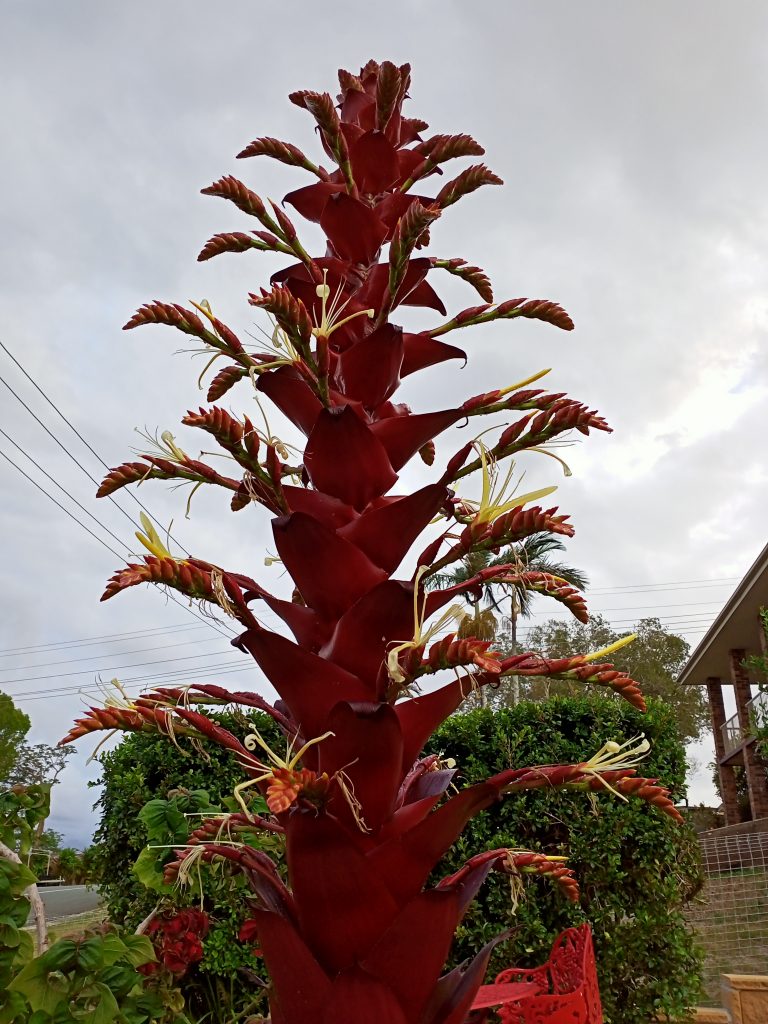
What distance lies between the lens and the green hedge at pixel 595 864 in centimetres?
516

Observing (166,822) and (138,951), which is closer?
(138,951)

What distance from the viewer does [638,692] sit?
1408 mm

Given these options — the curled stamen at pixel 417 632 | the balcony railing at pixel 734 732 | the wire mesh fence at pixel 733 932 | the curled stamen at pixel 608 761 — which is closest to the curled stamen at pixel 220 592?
the curled stamen at pixel 417 632

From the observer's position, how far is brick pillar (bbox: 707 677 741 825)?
2589 cm

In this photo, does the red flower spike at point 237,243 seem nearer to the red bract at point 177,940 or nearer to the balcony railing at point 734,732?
the red bract at point 177,940

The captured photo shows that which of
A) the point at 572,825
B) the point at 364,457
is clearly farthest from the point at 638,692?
the point at 572,825

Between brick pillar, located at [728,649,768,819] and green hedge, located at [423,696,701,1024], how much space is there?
18110 mm

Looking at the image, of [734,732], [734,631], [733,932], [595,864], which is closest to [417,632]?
[595,864]

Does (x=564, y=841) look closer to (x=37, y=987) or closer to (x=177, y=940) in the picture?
(x=177, y=940)

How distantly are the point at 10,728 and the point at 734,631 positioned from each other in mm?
30717

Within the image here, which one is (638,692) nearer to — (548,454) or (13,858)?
(548,454)

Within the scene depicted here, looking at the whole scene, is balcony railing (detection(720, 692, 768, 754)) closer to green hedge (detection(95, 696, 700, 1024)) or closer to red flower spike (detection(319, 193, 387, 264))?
→ green hedge (detection(95, 696, 700, 1024))

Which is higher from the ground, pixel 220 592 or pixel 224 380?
pixel 224 380

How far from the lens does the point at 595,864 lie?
5.25 metres
